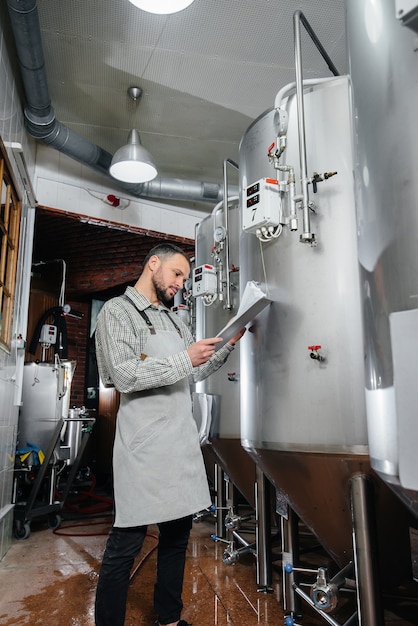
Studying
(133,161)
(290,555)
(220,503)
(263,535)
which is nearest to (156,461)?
(290,555)

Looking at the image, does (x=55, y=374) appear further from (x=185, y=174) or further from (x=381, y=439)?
(x=381, y=439)

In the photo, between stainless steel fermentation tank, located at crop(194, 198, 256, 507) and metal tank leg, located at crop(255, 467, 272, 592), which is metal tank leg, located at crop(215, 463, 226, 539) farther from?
metal tank leg, located at crop(255, 467, 272, 592)

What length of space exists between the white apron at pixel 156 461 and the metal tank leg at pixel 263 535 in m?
0.61

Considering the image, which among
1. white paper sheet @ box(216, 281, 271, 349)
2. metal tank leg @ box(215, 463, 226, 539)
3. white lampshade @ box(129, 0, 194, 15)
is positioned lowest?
metal tank leg @ box(215, 463, 226, 539)

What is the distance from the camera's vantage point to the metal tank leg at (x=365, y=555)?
4.45 feet

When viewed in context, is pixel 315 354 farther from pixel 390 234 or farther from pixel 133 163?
pixel 133 163

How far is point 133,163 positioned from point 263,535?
3.05 m

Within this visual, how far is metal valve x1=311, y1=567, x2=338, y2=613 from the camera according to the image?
1502mm

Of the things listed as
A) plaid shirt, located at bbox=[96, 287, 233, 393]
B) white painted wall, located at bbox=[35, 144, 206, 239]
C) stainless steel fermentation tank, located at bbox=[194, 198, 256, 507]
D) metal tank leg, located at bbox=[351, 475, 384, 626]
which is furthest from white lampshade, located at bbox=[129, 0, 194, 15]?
metal tank leg, located at bbox=[351, 475, 384, 626]

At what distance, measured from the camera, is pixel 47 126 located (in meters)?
3.82

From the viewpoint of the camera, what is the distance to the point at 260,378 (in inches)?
70.7

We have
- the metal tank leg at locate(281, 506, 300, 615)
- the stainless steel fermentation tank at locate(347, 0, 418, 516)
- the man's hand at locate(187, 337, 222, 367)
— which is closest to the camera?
the stainless steel fermentation tank at locate(347, 0, 418, 516)

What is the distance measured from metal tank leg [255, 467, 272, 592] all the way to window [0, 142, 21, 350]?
5.72 feet

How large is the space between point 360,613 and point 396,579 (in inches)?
15.4
